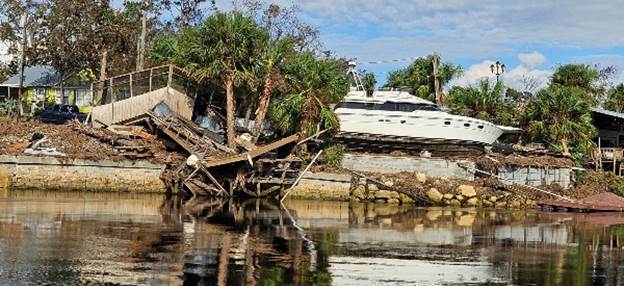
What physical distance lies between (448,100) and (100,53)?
2305 centimetres

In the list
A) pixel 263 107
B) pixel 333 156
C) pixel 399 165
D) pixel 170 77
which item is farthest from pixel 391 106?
pixel 170 77

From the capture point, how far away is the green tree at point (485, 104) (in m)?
43.9

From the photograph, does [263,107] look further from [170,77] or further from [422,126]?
[422,126]

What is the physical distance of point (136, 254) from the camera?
16.6 m

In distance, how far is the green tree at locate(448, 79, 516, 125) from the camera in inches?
1727

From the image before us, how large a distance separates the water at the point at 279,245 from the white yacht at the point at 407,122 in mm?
8142

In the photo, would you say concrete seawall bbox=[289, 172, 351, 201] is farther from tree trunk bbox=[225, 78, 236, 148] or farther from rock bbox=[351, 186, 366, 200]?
tree trunk bbox=[225, 78, 236, 148]

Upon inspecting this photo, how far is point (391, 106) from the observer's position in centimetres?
3953

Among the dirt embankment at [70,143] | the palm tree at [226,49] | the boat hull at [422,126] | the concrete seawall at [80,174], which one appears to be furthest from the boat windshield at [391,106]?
the concrete seawall at [80,174]

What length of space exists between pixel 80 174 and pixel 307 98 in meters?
10.6

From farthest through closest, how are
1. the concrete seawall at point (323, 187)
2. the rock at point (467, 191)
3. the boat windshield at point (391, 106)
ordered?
the boat windshield at point (391, 106) → the rock at point (467, 191) → the concrete seawall at point (323, 187)

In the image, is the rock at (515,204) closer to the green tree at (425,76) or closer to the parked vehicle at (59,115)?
the green tree at (425,76)

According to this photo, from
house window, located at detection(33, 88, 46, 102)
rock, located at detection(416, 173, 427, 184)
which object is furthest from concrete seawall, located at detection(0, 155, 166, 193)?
house window, located at detection(33, 88, 46, 102)


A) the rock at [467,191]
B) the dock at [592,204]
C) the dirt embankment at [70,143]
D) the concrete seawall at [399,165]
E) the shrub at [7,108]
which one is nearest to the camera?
the dirt embankment at [70,143]
